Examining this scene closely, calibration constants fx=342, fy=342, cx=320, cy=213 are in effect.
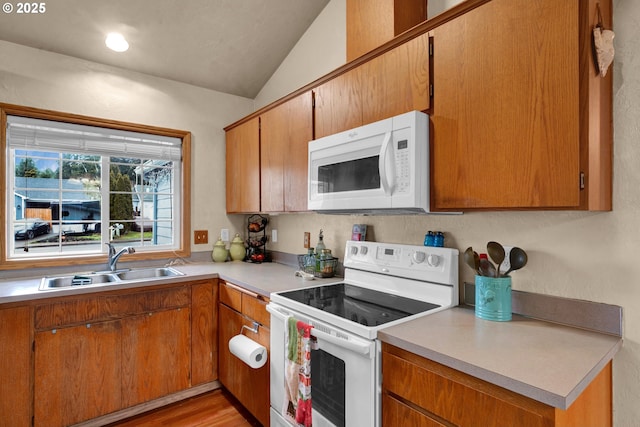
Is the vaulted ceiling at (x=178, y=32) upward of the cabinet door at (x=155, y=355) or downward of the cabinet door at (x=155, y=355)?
upward

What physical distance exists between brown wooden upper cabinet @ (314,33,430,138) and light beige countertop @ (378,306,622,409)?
89cm

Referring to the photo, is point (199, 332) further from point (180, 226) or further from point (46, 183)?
point (46, 183)

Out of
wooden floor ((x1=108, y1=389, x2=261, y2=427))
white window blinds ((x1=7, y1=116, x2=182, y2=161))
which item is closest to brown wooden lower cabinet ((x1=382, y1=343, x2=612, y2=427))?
wooden floor ((x1=108, y1=389, x2=261, y2=427))

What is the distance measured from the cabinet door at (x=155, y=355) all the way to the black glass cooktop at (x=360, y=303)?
99 cm

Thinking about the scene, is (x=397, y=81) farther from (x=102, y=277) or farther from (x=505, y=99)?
(x=102, y=277)

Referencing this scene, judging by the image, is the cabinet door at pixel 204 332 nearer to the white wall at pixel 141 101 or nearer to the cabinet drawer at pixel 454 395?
the white wall at pixel 141 101

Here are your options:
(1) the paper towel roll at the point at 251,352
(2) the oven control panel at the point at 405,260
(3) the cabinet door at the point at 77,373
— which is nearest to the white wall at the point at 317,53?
(2) the oven control panel at the point at 405,260

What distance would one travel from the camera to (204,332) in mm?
2389

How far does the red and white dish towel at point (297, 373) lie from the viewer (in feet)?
4.80

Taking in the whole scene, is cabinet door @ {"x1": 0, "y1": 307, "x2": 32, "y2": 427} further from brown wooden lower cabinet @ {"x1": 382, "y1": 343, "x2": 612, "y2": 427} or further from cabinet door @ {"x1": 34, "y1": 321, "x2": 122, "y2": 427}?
brown wooden lower cabinet @ {"x1": 382, "y1": 343, "x2": 612, "y2": 427}

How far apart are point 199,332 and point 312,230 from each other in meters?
1.06

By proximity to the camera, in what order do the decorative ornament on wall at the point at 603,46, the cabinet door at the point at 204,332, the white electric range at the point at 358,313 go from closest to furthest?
the decorative ornament on wall at the point at 603,46, the white electric range at the point at 358,313, the cabinet door at the point at 204,332

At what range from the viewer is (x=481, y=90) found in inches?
49.1

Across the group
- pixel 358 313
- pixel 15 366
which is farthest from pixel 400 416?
pixel 15 366
